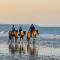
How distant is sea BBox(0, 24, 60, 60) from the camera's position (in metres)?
1.34

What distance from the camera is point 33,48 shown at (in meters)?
1.35

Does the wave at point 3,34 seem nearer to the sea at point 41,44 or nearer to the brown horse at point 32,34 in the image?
the sea at point 41,44

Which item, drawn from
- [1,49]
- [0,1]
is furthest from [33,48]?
[0,1]

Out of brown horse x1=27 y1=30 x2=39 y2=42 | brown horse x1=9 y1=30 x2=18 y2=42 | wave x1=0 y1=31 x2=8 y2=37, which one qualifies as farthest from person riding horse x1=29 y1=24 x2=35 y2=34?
wave x1=0 y1=31 x2=8 y2=37

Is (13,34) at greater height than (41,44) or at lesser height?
greater

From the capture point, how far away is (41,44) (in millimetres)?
1355

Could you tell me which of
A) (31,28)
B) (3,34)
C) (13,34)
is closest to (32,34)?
(31,28)

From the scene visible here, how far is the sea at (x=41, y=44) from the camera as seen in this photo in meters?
1.34

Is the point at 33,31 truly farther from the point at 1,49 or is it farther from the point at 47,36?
the point at 1,49

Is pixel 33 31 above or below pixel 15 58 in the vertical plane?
above

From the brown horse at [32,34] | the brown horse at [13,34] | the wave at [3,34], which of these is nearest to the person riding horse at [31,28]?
the brown horse at [32,34]

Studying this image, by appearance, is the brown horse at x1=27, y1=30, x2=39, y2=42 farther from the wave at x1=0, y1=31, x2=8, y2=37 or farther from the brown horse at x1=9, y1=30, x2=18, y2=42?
the wave at x1=0, y1=31, x2=8, y2=37

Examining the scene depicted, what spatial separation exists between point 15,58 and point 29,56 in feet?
0.47

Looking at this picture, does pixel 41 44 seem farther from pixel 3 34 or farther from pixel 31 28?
pixel 3 34
